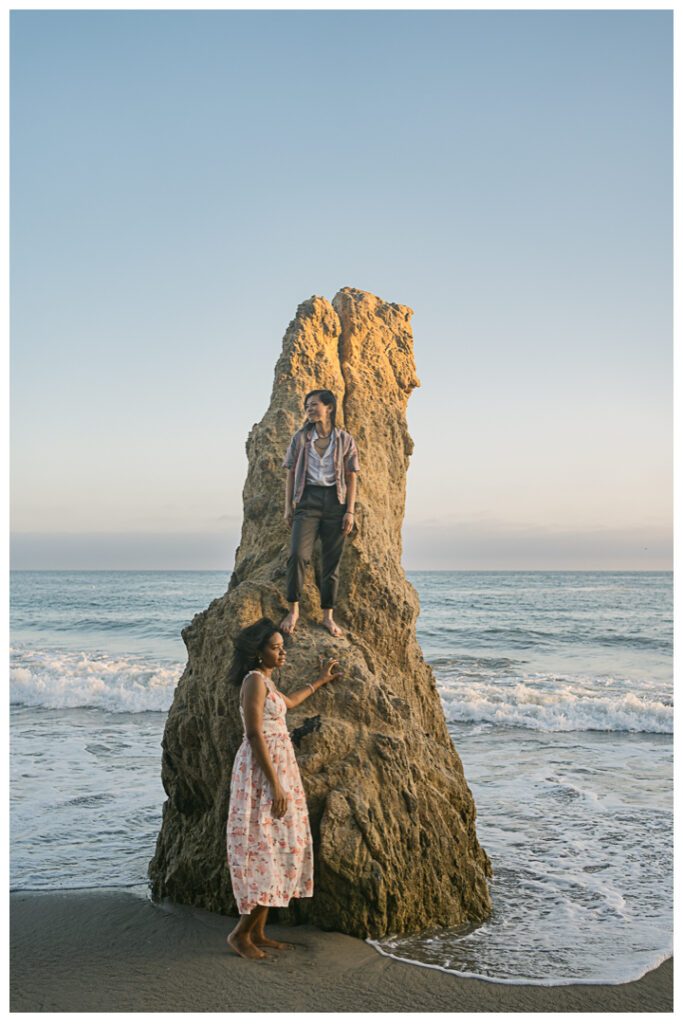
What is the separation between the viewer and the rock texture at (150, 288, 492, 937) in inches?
207

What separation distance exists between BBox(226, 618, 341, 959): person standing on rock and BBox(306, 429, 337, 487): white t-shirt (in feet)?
5.68

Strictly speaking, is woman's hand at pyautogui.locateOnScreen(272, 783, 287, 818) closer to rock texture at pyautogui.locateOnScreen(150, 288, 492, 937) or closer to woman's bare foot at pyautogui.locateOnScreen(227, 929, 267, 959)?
rock texture at pyautogui.locateOnScreen(150, 288, 492, 937)

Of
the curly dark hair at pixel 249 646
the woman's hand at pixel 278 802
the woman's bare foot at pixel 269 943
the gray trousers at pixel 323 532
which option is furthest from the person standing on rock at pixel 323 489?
the woman's bare foot at pixel 269 943

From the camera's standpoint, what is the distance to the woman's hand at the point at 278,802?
4.72 metres

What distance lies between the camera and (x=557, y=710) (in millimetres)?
15664

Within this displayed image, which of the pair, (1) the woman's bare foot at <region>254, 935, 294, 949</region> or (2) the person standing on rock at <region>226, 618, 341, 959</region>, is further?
(1) the woman's bare foot at <region>254, 935, 294, 949</region>

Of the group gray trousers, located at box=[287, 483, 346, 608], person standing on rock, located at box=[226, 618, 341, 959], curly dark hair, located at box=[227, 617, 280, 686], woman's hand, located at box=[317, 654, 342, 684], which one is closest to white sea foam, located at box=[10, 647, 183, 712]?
gray trousers, located at box=[287, 483, 346, 608]

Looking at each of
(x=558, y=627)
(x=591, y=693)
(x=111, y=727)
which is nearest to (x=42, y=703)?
(x=111, y=727)

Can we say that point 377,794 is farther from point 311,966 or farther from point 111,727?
point 111,727

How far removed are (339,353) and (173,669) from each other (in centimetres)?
1437

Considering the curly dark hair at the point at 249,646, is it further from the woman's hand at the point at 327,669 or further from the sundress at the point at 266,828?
the woman's hand at the point at 327,669

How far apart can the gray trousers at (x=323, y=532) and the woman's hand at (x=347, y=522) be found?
0.03 m

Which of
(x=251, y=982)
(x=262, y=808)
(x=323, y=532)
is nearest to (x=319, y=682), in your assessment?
(x=262, y=808)

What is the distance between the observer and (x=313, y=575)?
6.43m
